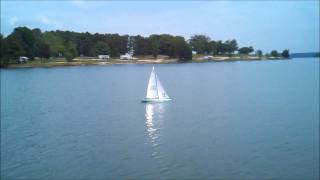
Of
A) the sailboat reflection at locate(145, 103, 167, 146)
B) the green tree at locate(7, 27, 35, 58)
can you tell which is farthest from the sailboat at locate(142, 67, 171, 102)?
the green tree at locate(7, 27, 35, 58)

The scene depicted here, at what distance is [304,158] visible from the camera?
3356 centimetres

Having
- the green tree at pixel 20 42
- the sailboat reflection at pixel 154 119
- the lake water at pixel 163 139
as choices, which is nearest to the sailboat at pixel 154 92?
the lake water at pixel 163 139

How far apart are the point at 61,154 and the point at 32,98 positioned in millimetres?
47752

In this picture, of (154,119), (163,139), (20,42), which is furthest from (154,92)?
(20,42)

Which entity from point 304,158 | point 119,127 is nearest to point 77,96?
point 119,127

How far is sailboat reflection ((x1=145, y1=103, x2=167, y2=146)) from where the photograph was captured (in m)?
43.0

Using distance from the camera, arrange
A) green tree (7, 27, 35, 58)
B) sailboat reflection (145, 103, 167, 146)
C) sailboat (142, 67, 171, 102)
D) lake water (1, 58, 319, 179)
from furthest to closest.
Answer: green tree (7, 27, 35, 58)
sailboat (142, 67, 171, 102)
sailboat reflection (145, 103, 167, 146)
lake water (1, 58, 319, 179)

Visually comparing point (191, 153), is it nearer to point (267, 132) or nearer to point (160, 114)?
point (267, 132)

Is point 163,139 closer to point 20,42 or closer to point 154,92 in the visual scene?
point 154,92

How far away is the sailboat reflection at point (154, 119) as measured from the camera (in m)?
43.0

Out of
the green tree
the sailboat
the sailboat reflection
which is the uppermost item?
the green tree

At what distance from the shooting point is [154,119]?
53.1 meters

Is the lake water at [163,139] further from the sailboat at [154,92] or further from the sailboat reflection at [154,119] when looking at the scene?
the sailboat at [154,92]

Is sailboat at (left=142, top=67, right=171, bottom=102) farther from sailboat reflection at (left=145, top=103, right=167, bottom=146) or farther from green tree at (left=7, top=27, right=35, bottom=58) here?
→ green tree at (left=7, top=27, right=35, bottom=58)
